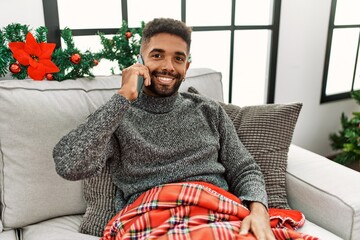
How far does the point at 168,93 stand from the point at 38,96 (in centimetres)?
46

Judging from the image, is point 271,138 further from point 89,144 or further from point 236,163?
point 89,144

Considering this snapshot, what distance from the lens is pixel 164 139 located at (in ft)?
3.99

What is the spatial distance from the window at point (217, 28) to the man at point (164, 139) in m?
0.65

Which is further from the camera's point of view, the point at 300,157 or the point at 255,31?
the point at 255,31

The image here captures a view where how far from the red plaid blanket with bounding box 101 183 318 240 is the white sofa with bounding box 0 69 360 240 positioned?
9.5 inches

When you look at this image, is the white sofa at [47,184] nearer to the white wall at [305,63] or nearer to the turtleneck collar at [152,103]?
the turtleneck collar at [152,103]

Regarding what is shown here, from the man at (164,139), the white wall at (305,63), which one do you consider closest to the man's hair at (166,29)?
the man at (164,139)

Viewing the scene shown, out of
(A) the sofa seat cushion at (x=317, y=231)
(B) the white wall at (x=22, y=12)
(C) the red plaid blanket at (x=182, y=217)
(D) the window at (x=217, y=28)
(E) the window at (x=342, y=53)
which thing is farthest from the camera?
(E) the window at (x=342, y=53)

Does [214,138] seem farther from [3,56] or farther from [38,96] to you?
[3,56]

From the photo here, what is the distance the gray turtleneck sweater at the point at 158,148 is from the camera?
3.46 feet

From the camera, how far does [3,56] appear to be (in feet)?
4.45

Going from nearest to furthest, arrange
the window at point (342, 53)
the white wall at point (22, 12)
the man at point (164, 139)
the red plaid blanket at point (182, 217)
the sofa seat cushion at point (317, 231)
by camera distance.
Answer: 1. the red plaid blanket at point (182, 217)
2. the man at point (164, 139)
3. the sofa seat cushion at point (317, 231)
4. the white wall at point (22, 12)
5. the window at point (342, 53)

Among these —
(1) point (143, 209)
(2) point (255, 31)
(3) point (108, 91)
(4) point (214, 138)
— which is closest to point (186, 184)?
(1) point (143, 209)

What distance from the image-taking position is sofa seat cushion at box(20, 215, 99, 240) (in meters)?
1.20
